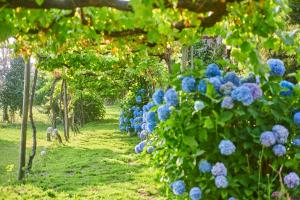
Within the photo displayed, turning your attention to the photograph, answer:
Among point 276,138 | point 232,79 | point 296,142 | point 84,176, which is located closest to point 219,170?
point 276,138

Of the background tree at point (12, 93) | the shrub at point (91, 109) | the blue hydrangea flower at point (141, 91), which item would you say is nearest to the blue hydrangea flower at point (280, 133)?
the blue hydrangea flower at point (141, 91)

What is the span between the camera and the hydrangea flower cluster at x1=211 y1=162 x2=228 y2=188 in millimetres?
4527

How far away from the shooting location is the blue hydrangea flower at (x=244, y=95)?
180 inches

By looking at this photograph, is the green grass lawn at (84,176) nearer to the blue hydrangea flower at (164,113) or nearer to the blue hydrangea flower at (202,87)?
the blue hydrangea flower at (164,113)

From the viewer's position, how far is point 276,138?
181 inches

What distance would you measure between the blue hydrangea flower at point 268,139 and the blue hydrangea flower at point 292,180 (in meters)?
0.35

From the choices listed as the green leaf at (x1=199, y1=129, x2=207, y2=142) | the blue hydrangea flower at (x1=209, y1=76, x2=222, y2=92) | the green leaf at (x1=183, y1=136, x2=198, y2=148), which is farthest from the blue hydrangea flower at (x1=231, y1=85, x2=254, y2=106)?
the green leaf at (x1=183, y1=136, x2=198, y2=148)

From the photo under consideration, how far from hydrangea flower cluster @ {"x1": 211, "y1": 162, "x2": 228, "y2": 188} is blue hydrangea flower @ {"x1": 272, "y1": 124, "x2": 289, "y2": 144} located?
608 millimetres

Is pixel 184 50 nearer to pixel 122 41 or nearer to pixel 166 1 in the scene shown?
pixel 122 41

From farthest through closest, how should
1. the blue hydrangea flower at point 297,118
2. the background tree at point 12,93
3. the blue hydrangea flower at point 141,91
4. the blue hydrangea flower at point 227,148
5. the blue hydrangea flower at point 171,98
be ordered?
the background tree at point 12,93
the blue hydrangea flower at point 141,91
the blue hydrangea flower at point 171,98
the blue hydrangea flower at point 297,118
the blue hydrangea flower at point 227,148

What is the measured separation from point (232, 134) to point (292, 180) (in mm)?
733

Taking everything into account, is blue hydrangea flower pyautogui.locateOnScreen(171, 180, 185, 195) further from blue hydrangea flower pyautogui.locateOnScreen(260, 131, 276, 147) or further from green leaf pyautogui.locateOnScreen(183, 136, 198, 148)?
blue hydrangea flower pyautogui.locateOnScreen(260, 131, 276, 147)

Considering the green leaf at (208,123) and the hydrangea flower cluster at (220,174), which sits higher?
the green leaf at (208,123)

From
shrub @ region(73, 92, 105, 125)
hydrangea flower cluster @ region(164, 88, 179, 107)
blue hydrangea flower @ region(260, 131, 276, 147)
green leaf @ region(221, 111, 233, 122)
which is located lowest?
shrub @ region(73, 92, 105, 125)
